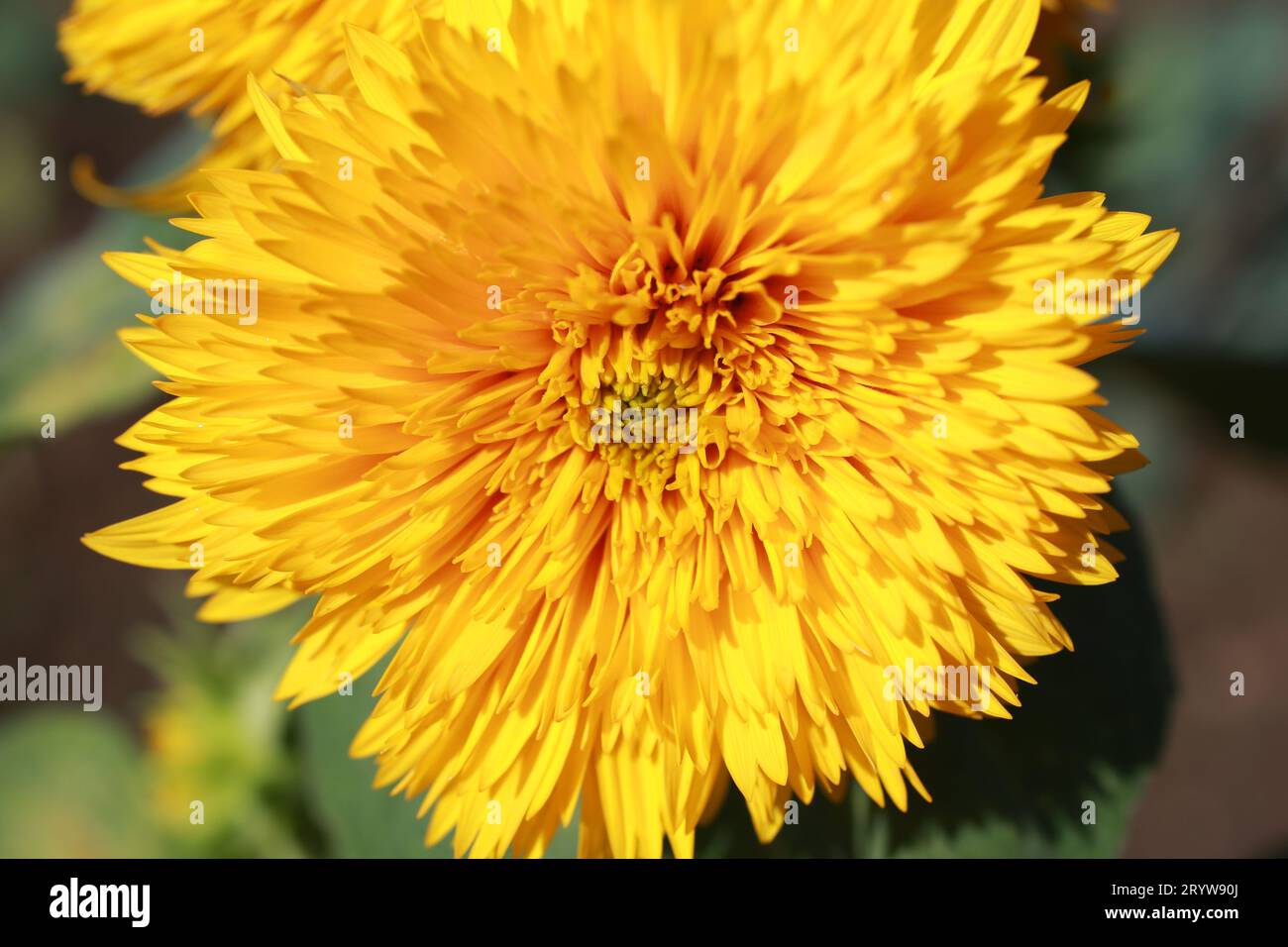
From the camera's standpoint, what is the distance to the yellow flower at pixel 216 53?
0.74 metres

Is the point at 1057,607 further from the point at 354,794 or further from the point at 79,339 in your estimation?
the point at 79,339

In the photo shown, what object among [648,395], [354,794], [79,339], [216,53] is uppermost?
[216,53]

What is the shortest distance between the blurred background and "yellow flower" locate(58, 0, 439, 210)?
200 mm

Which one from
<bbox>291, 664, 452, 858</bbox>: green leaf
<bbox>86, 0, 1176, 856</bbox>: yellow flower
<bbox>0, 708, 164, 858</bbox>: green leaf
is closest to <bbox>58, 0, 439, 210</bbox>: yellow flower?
<bbox>86, 0, 1176, 856</bbox>: yellow flower

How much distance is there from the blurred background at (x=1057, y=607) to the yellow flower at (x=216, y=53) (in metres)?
0.20

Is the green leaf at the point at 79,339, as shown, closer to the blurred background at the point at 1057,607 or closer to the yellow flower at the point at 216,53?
the blurred background at the point at 1057,607

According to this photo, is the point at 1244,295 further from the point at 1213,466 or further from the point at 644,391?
the point at 644,391

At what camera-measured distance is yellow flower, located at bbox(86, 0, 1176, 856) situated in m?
0.60

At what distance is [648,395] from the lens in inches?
28.7

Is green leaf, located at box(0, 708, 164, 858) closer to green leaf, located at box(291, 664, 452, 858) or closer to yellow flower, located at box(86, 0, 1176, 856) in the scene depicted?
green leaf, located at box(291, 664, 452, 858)

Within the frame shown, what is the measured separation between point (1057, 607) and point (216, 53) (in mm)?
882

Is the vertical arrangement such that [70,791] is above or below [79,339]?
below

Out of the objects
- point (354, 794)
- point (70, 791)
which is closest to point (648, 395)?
point (354, 794)
